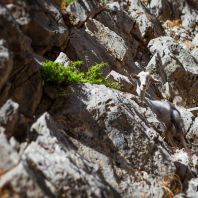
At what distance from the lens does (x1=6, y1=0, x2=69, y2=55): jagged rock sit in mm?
10291

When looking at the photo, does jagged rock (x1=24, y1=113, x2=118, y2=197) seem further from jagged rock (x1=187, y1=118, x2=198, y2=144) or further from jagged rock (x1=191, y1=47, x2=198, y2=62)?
jagged rock (x1=191, y1=47, x2=198, y2=62)

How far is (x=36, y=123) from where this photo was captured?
884cm

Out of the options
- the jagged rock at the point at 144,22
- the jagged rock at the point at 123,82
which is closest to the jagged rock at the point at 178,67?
the jagged rock at the point at 144,22

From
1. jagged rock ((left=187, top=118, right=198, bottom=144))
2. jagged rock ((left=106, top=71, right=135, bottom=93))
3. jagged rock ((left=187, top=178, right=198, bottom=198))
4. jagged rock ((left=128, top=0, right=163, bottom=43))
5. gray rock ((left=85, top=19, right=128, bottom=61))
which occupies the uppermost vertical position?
jagged rock ((left=187, top=178, right=198, bottom=198))

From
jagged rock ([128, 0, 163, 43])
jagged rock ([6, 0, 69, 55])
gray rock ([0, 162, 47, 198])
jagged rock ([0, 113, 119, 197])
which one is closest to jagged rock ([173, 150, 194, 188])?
jagged rock ([0, 113, 119, 197])

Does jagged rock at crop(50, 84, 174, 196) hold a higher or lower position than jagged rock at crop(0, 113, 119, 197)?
lower

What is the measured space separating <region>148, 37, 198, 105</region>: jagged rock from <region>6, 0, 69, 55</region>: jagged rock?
10.8 meters

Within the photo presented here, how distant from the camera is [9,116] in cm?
830

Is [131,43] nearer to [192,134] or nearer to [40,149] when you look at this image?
[192,134]

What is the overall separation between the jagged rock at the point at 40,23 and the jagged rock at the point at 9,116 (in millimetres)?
2789

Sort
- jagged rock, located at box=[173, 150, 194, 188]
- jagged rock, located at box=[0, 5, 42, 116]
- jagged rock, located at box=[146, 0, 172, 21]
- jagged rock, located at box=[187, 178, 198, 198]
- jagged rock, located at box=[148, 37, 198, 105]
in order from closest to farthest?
1. jagged rock, located at box=[0, 5, 42, 116]
2. jagged rock, located at box=[187, 178, 198, 198]
3. jagged rock, located at box=[173, 150, 194, 188]
4. jagged rock, located at box=[148, 37, 198, 105]
5. jagged rock, located at box=[146, 0, 172, 21]

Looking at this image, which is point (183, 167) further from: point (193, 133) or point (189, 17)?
point (189, 17)

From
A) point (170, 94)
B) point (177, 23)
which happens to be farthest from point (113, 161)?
point (177, 23)

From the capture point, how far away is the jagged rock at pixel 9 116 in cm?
823
